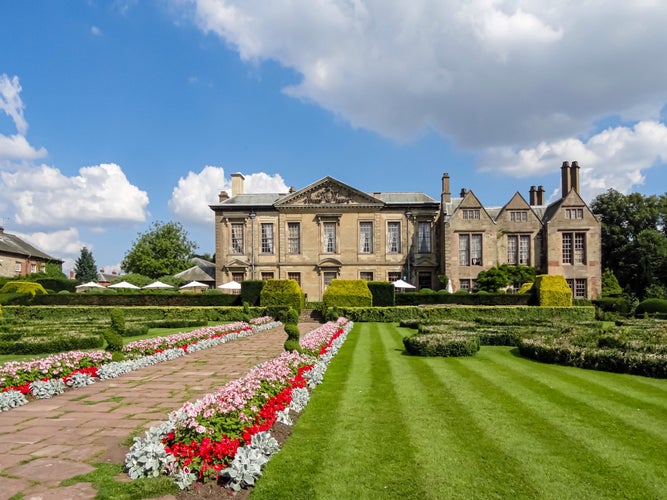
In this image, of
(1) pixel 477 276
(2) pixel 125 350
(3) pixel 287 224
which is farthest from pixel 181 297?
(1) pixel 477 276

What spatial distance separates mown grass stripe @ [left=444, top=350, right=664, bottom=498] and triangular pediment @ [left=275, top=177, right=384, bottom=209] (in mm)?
31625

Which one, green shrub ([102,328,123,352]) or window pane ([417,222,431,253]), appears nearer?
green shrub ([102,328,123,352])

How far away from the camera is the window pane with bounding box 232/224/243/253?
41.1 m

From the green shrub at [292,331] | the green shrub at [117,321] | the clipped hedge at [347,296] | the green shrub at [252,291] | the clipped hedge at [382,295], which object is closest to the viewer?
the green shrub at [292,331]

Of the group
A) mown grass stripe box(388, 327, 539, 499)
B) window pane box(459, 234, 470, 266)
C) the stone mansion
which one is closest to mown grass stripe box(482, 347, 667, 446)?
mown grass stripe box(388, 327, 539, 499)

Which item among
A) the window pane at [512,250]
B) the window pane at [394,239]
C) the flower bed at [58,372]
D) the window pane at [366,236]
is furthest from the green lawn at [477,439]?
the window pane at [366,236]

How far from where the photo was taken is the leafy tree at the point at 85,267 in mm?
66750

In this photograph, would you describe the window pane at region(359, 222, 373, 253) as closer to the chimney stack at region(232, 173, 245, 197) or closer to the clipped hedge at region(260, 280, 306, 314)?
the clipped hedge at region(260, 280, 306, 314)

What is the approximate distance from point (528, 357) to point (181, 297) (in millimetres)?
24813

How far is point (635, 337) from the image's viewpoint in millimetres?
14062

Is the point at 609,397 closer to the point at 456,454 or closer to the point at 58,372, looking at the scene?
the point at 456,454

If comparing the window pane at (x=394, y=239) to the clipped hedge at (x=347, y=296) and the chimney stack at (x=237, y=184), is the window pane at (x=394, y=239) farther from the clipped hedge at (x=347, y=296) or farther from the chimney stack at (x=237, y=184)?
the chimney stack at (x=237, y=184)

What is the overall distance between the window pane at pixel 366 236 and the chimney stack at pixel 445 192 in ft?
22.3

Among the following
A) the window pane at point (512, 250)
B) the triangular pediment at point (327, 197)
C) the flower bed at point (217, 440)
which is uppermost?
the triangular pediment at point (327, 197)
